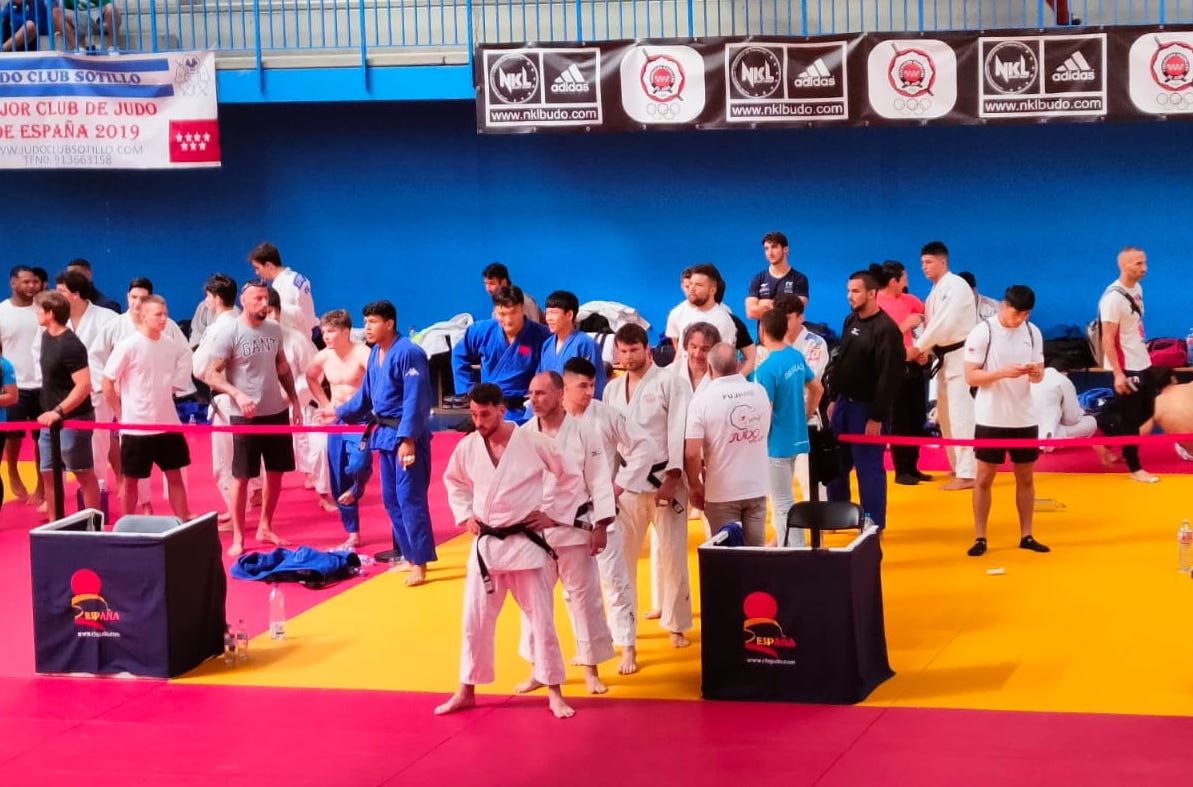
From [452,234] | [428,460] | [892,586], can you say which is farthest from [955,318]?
[452,234]

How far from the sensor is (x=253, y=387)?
37.6 feet

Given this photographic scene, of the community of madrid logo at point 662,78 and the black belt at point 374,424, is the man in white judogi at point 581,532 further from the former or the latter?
the community of madrid logo at point 662,78

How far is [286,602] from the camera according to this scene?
33.3 feet

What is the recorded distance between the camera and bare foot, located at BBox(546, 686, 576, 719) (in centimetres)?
768

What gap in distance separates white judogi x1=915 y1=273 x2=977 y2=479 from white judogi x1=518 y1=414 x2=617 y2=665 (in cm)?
564

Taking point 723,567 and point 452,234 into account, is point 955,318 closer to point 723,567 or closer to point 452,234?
point 723,567

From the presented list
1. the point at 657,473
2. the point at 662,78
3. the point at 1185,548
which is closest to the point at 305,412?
the point at 657,473

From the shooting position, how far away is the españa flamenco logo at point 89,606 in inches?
338

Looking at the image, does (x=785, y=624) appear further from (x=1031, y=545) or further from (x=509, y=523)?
(x=1031, y=545)

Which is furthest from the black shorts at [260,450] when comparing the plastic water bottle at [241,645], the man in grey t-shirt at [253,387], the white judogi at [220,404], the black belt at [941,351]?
the black belt at [941,351]

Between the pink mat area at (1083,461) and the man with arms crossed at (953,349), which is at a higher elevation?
the man with arms crossed at (953,349)

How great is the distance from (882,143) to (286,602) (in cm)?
1001

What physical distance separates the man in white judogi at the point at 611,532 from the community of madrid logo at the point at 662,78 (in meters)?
8.10

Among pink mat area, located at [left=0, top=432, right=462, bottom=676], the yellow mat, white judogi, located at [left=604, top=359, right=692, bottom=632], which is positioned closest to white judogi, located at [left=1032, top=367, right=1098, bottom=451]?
the yellow mat
